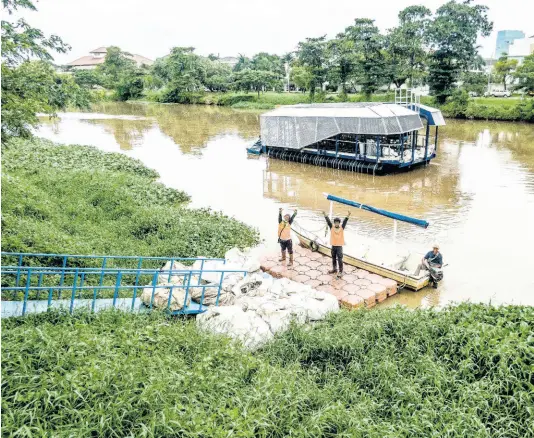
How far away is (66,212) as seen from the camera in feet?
38.7

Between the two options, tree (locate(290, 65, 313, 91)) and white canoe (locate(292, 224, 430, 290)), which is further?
tree (locate(290, 65, 313, 91))

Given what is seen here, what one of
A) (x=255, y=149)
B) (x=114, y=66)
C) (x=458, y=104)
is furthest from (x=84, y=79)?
(x=114, y=66)

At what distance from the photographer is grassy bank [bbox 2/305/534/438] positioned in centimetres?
388

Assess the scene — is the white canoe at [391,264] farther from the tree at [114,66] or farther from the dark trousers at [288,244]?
the tree at [114,66]

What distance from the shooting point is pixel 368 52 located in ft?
139

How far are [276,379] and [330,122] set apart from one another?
58.1 feet

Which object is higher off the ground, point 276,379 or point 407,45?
point 407,45

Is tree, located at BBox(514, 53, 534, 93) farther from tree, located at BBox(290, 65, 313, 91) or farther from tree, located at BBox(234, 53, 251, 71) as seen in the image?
tree, located at BBox(234, 53, 251, 71)

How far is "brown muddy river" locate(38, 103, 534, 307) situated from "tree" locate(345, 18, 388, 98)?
1114 cm

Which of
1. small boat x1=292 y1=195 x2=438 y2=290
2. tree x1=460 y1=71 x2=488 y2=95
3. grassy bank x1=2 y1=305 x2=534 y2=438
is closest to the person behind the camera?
grassy bank x1=2 y1=305 x2=534 y2=438

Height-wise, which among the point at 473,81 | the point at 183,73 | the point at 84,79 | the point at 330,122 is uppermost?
the point at 183,73

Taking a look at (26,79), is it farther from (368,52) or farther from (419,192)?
(368,52)

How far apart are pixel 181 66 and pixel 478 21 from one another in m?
35.0

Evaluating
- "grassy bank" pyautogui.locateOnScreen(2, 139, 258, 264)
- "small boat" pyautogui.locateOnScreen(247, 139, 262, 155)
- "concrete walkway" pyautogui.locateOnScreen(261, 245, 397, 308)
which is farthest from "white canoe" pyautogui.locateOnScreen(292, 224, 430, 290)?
"small boat" pyautogui.locateOnScreen(247, 139, 262, 155)
